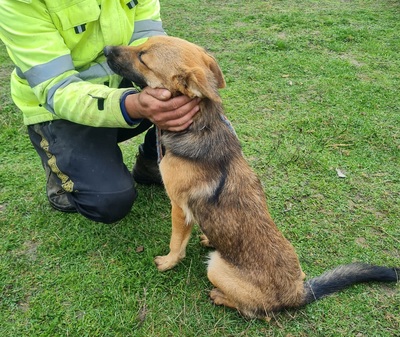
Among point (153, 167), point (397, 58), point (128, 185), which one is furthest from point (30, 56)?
point (397, 58)

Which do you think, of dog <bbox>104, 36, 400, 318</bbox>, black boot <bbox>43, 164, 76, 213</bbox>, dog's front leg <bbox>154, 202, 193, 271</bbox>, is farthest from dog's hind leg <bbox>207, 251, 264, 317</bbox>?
black boot <bbox>43, 164, 76, 213</bbox>

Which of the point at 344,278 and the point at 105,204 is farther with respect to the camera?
the point at 105,204

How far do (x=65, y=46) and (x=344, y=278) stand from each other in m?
2.63

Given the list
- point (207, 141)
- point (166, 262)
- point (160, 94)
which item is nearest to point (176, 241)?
point (166, 262)

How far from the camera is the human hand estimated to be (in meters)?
2.43

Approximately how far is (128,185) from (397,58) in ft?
17.7

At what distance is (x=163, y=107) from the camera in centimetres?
245

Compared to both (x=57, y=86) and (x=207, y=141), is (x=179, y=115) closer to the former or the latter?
(x=207, y=141)

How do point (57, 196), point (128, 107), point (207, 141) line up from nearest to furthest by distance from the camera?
point (128, 107)
point (207, 141)
point (57, 196)

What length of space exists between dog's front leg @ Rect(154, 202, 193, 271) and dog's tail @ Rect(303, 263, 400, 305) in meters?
0.95

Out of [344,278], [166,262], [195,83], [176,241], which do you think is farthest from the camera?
[166,262]

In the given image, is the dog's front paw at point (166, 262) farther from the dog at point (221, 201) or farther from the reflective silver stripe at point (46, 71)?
the reflective silver stripe at point (46, 71)

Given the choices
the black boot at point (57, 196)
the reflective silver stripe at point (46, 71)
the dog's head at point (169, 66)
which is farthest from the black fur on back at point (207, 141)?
the black boot at point (57, 196)

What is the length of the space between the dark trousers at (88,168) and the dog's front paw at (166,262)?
505mm
